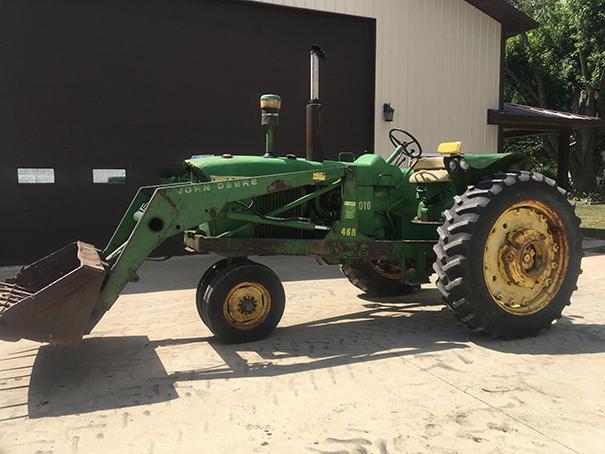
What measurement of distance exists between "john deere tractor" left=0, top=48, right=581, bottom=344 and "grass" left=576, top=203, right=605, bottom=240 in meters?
8.48

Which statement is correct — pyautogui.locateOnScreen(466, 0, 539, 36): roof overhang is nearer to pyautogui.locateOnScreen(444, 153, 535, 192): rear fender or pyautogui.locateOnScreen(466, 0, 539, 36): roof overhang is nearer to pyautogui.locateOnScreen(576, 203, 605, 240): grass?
pyautogui.locateOnScreen(576, 203, 605, 240): grass

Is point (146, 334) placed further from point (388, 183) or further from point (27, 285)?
point (388, 183)

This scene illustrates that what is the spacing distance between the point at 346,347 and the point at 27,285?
2550 mm

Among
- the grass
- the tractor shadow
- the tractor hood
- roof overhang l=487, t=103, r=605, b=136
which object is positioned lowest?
the grass

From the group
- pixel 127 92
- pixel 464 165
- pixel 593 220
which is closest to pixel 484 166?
pixel 464 165

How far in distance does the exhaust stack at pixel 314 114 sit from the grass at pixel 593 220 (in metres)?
9.45

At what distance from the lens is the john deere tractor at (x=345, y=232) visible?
13.6ft

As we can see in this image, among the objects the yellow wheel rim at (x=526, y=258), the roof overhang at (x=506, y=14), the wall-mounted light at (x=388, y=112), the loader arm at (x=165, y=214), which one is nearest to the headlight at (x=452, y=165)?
the yellow wheel rim at (x=526, y=258)

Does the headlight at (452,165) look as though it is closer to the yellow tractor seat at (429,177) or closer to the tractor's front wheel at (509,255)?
the yellow tractor seat at (429,177)

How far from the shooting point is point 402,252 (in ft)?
16.4

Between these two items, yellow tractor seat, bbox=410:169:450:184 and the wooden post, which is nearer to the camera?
yellow tractor seat, bbox=410:169:450:184

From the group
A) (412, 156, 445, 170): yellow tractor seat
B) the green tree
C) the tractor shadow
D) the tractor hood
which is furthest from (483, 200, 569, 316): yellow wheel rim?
the green tree

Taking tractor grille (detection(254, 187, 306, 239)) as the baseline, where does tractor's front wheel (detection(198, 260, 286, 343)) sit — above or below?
below

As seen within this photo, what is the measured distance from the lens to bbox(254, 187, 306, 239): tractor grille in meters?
4.73
